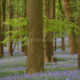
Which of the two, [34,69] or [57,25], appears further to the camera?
[57,25]

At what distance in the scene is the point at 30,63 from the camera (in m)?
10.3

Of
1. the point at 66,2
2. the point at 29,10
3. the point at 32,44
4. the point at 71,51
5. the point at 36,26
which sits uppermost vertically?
the point at 66,2

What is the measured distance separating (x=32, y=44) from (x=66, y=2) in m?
16.9

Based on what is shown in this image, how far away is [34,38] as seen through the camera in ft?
33.3

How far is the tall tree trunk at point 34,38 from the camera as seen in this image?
33.5ft

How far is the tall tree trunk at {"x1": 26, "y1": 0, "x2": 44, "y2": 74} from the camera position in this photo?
1021 centimetres

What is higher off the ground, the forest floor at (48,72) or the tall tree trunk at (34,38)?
the tall tree trunk at (34,38)

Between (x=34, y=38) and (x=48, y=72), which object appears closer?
(x=48, y=72)

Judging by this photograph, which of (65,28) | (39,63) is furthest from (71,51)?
(39,63)

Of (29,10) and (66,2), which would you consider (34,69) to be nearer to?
(29,10)

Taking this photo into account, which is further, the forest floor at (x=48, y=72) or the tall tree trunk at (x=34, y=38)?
the tall tree trunk at (x=34, y=38)

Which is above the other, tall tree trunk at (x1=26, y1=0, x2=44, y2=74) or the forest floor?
tall tree trunk at (x1=26, y1=0, x2=44, y2=74)

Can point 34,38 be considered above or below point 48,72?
above

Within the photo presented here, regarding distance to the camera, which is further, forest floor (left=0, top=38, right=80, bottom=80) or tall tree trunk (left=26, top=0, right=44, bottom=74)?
tall tree trunk (left=26, top=0, right=44, bottom=74)
